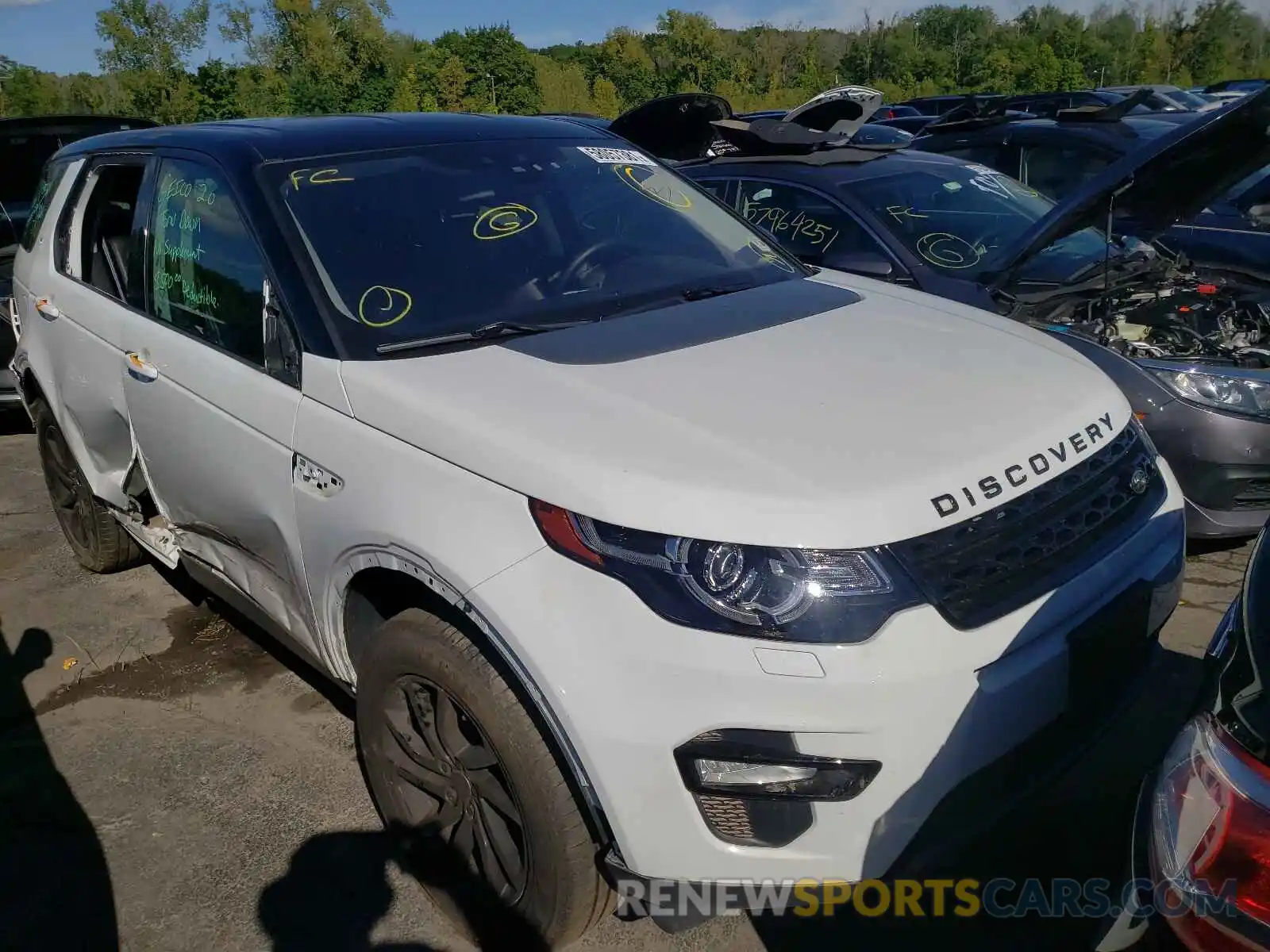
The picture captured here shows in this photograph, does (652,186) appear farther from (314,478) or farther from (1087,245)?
(1087,245)

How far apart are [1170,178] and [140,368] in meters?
3.75

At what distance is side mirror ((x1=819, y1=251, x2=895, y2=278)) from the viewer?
4.44 meters

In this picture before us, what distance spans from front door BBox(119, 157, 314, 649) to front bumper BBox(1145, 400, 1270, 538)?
2.92 m

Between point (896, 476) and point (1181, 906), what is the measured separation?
86 centimetres

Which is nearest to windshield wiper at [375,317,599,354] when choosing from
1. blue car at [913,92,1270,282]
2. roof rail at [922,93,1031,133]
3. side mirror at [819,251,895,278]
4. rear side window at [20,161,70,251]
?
side mirror at [819,251,895,278]

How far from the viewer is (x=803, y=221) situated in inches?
193

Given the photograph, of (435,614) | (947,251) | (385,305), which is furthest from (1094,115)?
(435,614)

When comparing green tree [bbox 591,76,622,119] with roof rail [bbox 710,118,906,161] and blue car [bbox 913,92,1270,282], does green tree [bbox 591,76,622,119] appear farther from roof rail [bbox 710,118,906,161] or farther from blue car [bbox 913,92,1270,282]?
roof rail [bbox 710,118,906,161]

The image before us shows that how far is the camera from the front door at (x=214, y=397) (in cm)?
265

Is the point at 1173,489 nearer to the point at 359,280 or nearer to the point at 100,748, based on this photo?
the point at 359,280

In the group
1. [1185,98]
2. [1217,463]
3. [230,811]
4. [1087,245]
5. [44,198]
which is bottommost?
[1185,98]

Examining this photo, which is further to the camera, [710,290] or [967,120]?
[967,120]

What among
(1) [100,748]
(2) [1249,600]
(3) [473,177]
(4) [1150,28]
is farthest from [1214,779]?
(4) [1150,28]

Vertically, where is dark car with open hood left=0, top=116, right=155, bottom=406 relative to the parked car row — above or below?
above
